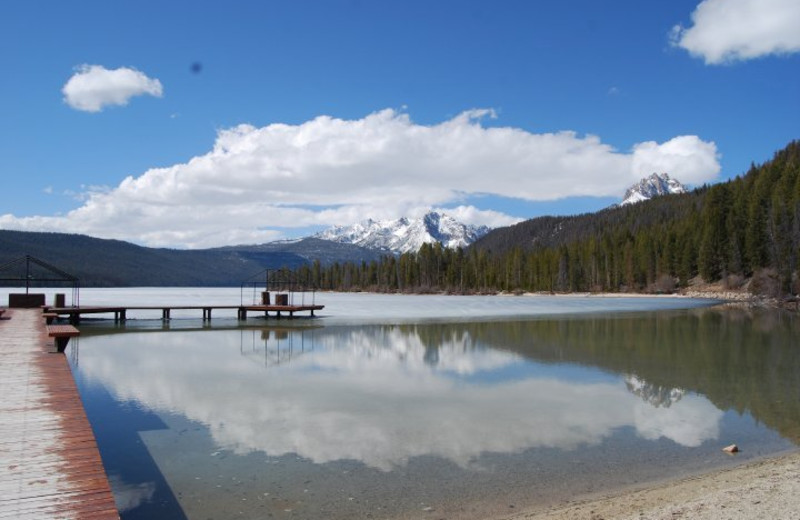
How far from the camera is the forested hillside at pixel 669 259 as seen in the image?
8881cm

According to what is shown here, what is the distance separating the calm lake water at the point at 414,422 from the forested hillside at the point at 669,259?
70.9 metres

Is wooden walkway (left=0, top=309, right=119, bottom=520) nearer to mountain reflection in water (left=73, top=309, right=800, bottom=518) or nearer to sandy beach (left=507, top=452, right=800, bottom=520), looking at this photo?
mountain reflection in water (left=73, top=309, right=800, bottom=518)

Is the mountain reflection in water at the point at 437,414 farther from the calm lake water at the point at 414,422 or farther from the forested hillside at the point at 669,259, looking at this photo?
the forested hillside at the point at 669,259

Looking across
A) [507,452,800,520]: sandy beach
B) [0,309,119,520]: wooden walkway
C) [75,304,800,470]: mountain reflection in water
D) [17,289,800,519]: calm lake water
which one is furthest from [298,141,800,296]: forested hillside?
[0,309,119,520]: wooden walkway

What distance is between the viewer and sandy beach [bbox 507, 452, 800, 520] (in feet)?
25.6

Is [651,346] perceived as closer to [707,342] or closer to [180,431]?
[707,342]

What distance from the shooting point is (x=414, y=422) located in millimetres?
13406

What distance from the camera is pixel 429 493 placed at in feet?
29.9

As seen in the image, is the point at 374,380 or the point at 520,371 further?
the point at 520,371

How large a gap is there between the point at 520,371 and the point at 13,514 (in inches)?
664

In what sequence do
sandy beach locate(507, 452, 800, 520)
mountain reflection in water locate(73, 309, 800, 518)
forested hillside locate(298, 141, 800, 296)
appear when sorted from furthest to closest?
forested hillside locate(298, 141, 800, 296), mountain reflection in water locate(73, 309, 800, 518), sandy beach locate(507, 452, 800, 520)

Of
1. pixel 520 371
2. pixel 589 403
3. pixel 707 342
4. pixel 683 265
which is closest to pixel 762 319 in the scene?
pixel 707 342

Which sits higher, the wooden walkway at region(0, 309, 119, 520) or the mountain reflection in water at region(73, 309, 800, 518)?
the wooden walkway at region(0, 309, 119, 520)

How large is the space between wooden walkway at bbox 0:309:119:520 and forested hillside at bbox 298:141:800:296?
85.4 m
